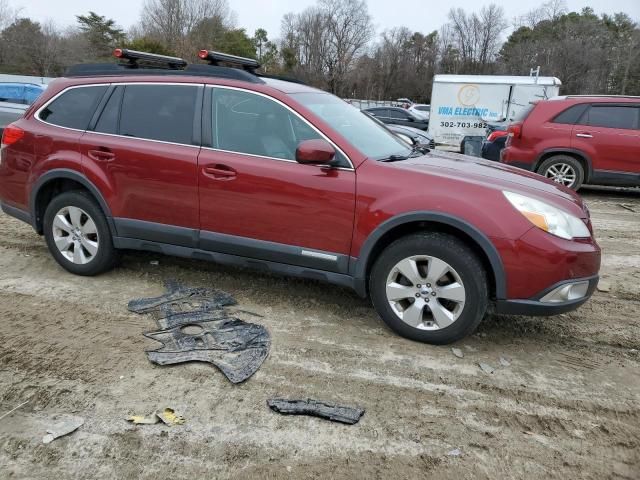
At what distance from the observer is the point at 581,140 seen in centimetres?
866

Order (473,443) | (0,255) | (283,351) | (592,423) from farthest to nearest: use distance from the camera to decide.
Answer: (0,255) → (283,351) → (592,423) → (473,443)

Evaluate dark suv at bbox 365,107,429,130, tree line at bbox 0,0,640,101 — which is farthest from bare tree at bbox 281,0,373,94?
dark suv at bbox 365,107,429,130

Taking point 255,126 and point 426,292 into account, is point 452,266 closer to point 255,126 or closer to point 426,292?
point 426,292

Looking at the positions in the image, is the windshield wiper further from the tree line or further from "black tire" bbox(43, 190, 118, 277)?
the tree line

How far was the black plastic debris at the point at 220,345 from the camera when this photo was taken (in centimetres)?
317

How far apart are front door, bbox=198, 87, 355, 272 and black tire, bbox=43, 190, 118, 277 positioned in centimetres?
99

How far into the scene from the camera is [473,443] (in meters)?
2.55

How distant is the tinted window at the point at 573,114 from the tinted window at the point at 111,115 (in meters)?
7.43

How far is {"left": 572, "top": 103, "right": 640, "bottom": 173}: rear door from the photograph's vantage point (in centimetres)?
845

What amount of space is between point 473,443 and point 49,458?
2.03 metres

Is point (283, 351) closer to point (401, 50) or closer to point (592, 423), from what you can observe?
point (592, 423)

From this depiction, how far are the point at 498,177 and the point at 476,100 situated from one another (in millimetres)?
16538

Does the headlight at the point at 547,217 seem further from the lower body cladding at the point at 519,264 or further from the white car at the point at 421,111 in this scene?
the white car at the point at 421,111

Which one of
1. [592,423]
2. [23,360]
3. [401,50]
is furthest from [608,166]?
[401,50]
